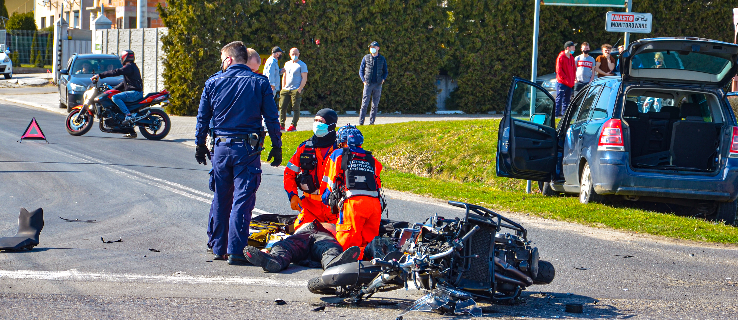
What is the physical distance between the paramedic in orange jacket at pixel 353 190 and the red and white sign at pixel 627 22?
24.9ft

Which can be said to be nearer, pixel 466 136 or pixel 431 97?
pixel 466 136

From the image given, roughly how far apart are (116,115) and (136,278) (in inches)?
436

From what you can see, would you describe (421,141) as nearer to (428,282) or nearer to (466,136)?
(466,136)

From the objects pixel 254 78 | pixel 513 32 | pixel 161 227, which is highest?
pixel 513 32

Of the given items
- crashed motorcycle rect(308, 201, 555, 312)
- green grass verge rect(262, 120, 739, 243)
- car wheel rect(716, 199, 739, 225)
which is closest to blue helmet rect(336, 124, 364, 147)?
crashed motorcycle rect(308, 201, 555, 312)

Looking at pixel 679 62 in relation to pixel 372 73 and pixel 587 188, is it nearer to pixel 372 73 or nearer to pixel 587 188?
pixel 587 188

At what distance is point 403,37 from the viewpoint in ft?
78.0

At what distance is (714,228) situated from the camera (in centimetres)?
895

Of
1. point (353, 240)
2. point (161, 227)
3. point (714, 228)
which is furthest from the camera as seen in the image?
point (714, 228)

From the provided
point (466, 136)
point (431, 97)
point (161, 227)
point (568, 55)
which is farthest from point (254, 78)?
point (431, 97)

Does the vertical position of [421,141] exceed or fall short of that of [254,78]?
it falls short

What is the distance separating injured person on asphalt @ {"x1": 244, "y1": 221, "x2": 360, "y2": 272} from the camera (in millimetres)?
6332

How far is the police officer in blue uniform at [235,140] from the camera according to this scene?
668cm

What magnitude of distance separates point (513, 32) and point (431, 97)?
10.7 feet
